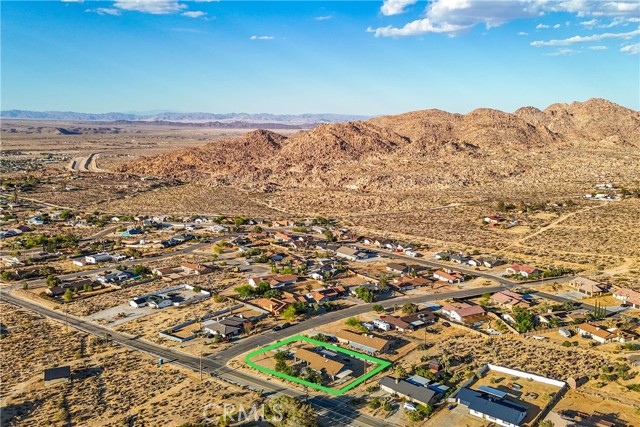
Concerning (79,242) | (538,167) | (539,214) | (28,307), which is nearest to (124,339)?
(28,307)

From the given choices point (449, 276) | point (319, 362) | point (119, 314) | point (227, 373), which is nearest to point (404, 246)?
point (449, 276)

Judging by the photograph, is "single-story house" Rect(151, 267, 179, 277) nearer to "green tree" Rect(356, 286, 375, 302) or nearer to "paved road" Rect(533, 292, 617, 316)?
"green tree" Rect(356, 286, 375, 302)

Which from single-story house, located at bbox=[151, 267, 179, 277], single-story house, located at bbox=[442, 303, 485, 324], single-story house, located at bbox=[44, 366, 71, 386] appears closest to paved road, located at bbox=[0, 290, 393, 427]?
single-story house, located at bbox=[44, 366, 71, 386]

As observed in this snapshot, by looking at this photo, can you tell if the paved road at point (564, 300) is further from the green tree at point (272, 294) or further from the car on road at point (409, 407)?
the green tree at point (272, 294)

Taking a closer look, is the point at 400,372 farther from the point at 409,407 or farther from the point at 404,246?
the point at 404,246

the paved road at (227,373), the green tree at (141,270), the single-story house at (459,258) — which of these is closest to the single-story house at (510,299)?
the single-story house at (459,258)
